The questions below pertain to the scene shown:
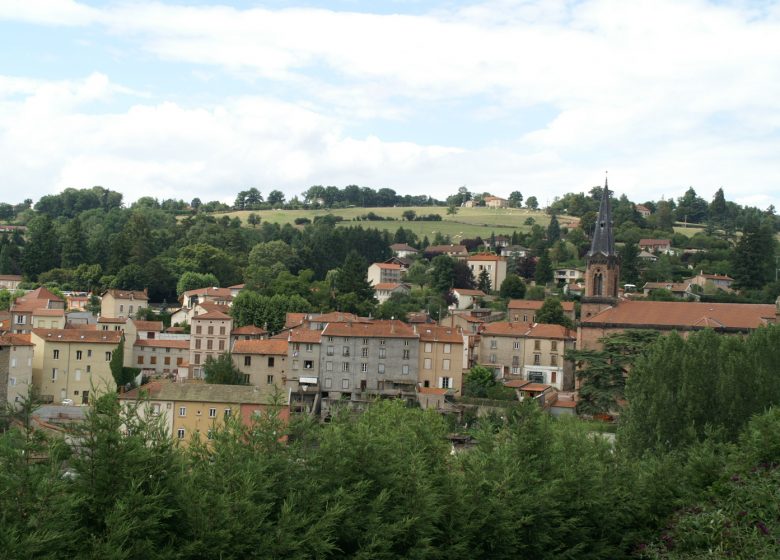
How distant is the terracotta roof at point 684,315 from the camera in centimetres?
5775

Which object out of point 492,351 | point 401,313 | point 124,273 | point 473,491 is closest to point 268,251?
point 124,273

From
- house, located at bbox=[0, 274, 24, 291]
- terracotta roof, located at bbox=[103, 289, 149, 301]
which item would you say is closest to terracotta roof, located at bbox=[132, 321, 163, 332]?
terracotta roof, located at bbox=[103, 289, 149, 301]

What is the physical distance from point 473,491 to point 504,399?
3119 centimetres

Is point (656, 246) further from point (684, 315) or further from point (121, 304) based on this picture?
point (121, 304)

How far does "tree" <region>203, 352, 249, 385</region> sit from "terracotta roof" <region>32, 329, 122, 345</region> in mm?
6950

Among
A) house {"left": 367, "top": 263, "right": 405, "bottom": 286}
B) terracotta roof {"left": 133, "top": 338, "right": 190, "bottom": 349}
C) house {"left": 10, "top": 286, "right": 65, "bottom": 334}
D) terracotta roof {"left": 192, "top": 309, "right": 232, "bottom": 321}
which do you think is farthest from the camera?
house {"left": 367, "top": 263, "right": 405, "bottom": 286}

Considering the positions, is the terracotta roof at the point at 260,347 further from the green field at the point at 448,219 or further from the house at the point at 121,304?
the green field at the point at 448,219

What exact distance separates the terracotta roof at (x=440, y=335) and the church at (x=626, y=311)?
899cm

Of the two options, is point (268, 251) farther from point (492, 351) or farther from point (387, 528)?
point (387, 528)

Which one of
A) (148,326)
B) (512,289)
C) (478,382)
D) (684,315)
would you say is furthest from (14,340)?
(512,289)

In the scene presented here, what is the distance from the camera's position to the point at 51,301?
230ft

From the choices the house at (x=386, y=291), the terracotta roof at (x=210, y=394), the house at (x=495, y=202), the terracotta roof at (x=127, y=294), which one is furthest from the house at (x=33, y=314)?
the house at (x=495, y=202)

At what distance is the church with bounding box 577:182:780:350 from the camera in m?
57.8

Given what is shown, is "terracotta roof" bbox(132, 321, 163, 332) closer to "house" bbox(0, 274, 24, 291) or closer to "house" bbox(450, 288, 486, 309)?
"house" bbox(0, 274, 24, 291)
